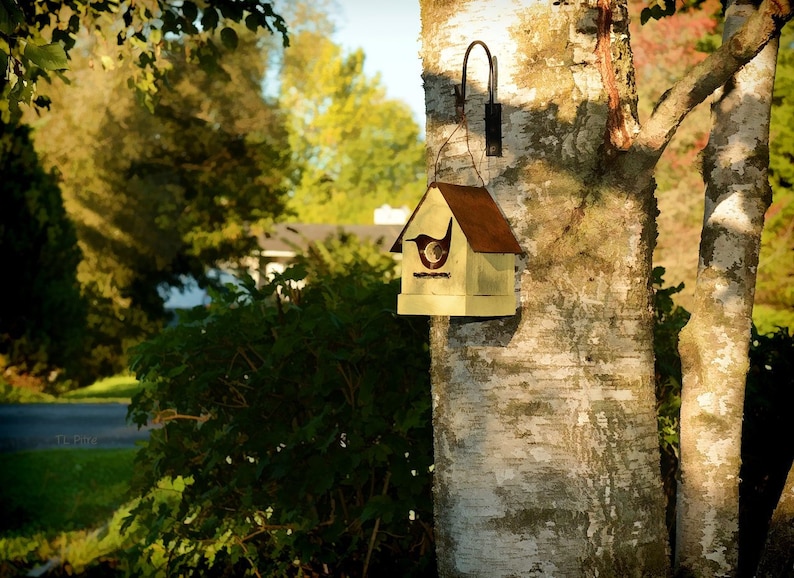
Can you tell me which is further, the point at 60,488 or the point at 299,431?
the point at 60,488

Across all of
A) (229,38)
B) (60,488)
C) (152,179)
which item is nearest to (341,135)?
(152,179)

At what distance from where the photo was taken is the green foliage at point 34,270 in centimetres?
1809

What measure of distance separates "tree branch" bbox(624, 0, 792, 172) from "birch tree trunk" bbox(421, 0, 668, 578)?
139 millimetres

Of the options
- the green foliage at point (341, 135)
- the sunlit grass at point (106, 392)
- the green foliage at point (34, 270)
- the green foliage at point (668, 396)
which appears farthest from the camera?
the green foliage at point (341, 135)

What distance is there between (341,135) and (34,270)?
35.8m

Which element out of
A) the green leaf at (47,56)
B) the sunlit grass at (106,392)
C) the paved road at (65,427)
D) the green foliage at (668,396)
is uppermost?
the green leaf at (47,56)

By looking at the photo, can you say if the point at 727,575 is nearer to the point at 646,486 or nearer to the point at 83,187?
→ the point at 646,486

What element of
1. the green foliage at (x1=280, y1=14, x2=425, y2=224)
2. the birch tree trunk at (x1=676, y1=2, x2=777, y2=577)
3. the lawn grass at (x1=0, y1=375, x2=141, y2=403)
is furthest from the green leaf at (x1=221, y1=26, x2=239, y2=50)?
the green foliage at (x1=280, y1=14, x2=425, y2=224)

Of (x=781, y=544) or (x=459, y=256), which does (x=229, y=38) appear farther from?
(x=781, y=544)

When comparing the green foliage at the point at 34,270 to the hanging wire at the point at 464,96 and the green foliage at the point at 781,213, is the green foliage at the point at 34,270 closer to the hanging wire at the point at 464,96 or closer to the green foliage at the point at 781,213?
the green foliage at the point at 781,213

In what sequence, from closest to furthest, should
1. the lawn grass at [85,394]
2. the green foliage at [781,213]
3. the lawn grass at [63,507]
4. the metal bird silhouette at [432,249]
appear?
the metal bird silhouette at [432,249], the lawn grass at [63,507], the green foliage at [781,213], the lawn grass at [85,394]

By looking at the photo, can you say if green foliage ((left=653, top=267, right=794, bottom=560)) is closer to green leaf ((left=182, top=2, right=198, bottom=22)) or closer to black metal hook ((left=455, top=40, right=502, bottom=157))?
black metal hook ((left=455, top=40, right=502, bottom=157))

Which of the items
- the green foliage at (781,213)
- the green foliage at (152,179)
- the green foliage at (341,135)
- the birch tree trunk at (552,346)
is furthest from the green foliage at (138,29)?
the green foliage at (341,135)

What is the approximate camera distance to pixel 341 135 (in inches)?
2106
